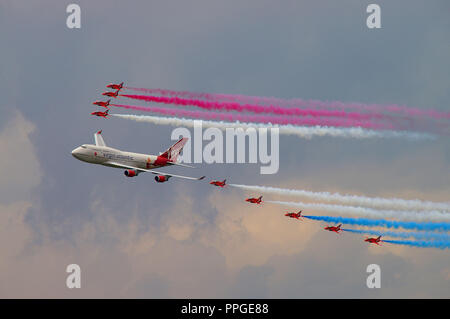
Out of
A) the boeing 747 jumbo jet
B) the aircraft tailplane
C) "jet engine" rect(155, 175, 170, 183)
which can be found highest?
the aircraft tailplane

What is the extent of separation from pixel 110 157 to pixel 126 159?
122 inches

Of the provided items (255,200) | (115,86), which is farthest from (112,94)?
(255,200)

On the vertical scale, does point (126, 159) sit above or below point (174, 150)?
below

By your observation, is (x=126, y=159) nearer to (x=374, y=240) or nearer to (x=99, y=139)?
(x=99, y=139)

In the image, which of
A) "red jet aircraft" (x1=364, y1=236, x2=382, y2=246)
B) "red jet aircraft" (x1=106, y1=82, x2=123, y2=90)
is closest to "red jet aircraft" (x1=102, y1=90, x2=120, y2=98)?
"red jet aircraft" (x1=106, y1=82, x2=123, y2=90)

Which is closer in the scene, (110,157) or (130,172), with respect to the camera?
(110,157)

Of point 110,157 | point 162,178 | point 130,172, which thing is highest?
point 110,157

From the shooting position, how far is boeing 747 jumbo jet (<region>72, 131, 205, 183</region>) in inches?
5482

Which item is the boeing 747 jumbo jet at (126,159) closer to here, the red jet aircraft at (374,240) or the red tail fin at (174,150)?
the red tail fin at (174,150)

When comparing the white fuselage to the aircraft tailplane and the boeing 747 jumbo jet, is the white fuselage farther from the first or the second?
the aircraft tailplane

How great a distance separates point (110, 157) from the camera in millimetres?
140500

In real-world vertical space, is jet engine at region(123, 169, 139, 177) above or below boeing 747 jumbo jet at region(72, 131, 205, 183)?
below

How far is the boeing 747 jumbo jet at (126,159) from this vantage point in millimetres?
139250
